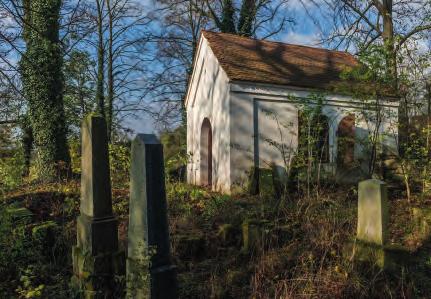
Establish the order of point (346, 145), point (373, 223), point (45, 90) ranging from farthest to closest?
1. point (346, 145)
2. point (45, 90)
3. point (373, 223)

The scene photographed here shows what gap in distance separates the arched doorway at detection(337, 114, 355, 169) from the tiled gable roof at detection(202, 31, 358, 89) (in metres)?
1.73

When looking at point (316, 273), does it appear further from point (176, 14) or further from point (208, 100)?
point (176, 14)

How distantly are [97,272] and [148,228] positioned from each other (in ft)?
3.53

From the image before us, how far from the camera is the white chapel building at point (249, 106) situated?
42.2 feet

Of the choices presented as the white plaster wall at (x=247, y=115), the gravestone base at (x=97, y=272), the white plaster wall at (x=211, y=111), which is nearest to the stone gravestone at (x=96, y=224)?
the gravestone base at (x=97, y=272)

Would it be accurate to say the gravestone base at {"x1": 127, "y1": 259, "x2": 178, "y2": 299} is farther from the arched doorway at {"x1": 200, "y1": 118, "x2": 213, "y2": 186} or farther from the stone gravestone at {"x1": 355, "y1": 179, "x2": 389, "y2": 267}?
the arched doorway at {"x1": 200, "y1": 118, "x2": 213, "y2": 186}

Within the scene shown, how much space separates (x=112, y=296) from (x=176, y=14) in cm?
2350

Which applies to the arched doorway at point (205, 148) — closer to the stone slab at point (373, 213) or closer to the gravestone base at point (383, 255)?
the stone slab at point (373, 213)

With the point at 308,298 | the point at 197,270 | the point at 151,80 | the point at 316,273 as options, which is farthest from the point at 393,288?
the point at 151,80

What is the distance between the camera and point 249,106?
43.0 ft

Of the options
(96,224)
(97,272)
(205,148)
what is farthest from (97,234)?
(205,148)

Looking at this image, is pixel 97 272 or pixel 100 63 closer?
pixel 97 272

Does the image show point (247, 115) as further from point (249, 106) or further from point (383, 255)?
point (383, 255)

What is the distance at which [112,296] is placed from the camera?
4344mm
